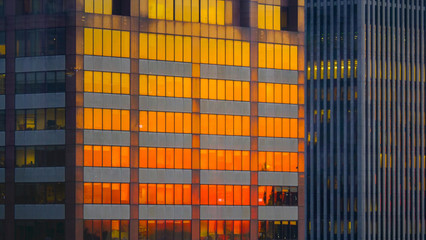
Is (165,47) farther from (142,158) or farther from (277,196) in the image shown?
(277,196)

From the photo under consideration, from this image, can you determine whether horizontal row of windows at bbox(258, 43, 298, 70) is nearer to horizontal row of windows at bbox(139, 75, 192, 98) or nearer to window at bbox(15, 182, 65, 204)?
horizontal row of windows at bbox(139, 75, 192, 98)

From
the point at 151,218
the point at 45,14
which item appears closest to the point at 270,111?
the point at 151,218

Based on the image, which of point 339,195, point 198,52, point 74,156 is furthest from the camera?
point 339,195

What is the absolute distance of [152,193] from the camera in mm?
115562

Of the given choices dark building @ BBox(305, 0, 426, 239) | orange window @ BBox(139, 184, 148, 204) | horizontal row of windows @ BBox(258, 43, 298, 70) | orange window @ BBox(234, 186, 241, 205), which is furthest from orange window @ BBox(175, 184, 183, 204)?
dark building @ BBox(305, 0, 426, 239)

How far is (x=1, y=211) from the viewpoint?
113 m

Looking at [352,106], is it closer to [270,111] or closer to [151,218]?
[270,111]

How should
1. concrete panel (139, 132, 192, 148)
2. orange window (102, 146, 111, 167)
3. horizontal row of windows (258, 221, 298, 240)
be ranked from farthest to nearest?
horizontal row of windows (258, 221, 298, 240)
concrete panel (139, 132, 192, 148)
orange window (102, 146, 111, 167)

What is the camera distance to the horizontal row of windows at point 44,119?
112 m

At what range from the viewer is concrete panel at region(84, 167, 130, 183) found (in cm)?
11250

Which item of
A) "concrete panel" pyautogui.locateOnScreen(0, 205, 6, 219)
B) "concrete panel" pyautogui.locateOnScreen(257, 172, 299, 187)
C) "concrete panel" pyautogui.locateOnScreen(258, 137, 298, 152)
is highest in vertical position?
"concrete panel" pyautogui.locateOnScreen(258, 137, 298, 152)

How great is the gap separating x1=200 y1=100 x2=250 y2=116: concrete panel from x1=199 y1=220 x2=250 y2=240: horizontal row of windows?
12.4 m

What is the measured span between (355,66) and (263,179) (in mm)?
71774

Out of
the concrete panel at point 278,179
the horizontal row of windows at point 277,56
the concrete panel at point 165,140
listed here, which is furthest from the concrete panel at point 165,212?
the horizontal row of windows at point 277,56
